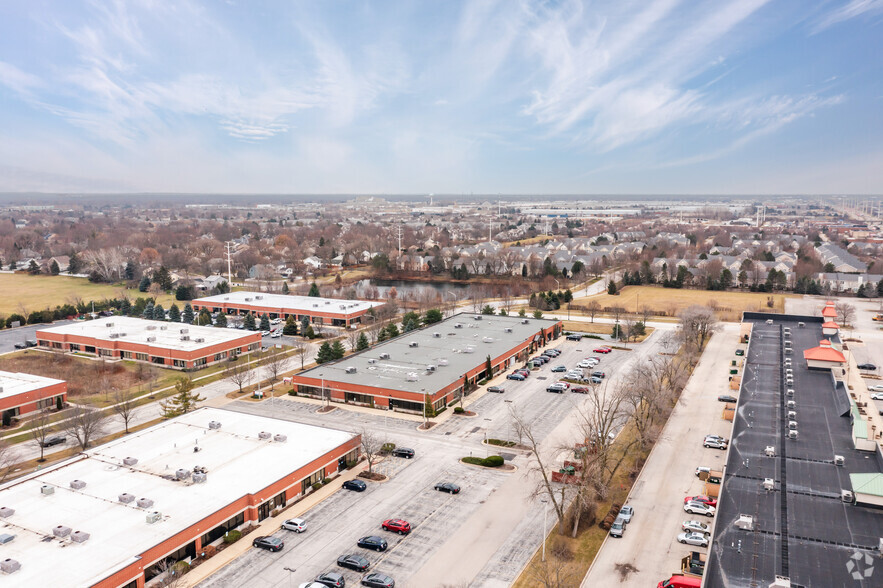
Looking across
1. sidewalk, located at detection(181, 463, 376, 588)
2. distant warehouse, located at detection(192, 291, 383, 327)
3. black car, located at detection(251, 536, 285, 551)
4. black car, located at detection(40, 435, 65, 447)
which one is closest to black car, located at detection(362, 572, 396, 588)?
black car, located at detection(251, 536, 285, 551)

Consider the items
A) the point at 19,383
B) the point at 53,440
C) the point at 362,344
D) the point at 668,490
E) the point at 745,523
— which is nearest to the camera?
the point at 745,523

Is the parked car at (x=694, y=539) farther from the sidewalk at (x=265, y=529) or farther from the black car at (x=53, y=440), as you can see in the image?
the black car at (x=53, y=440)

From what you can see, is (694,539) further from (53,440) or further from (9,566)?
(53,440)

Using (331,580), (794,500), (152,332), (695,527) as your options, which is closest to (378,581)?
(331,580)

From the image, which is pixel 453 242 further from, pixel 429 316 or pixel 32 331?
pixel 32 331

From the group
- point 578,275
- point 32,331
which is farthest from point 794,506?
point 578,275

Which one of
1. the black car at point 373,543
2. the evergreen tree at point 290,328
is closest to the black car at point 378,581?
the black car at point 373,543
